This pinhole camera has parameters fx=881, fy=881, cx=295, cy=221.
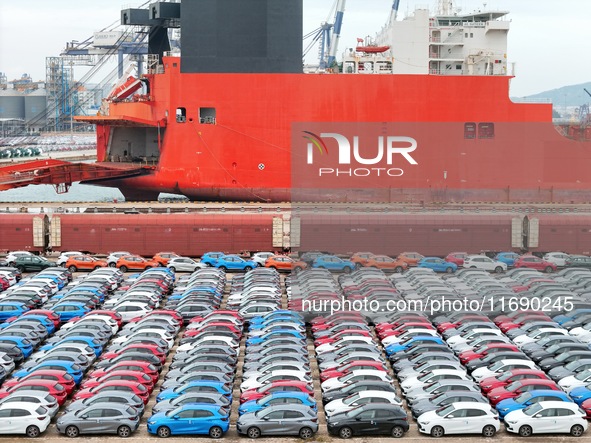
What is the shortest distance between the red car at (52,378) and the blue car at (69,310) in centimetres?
478

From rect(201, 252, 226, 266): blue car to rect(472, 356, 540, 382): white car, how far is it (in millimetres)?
12275

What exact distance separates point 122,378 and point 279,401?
2933 millimetres

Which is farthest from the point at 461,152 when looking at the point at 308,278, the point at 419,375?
the point at 419,375

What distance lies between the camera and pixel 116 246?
28266 millimetres

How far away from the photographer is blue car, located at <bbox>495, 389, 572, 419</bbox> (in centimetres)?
1419

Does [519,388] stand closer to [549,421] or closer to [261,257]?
[549,421]

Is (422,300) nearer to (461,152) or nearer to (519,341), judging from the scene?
(519,341)

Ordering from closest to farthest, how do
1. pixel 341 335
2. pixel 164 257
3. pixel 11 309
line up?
1. pixel 341 335
2. pixel 11 309
3. pixel 164 257

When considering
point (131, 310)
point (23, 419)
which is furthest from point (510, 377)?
point (131, 310)

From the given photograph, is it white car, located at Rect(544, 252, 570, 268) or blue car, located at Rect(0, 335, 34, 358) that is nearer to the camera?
blue car, located at Rect(0, 335, 34, 358)

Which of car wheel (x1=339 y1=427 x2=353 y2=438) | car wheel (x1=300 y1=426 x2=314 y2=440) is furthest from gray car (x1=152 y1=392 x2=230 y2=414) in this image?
car wheel (x1=339 y1=427 x2=353 y2=438)

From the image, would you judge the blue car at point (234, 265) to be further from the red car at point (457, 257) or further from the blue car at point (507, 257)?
the blue car at point (507, 257)

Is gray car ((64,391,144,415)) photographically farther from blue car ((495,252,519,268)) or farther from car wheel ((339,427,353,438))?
blue car ((495,252,519,268))

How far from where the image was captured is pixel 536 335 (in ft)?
59.9
